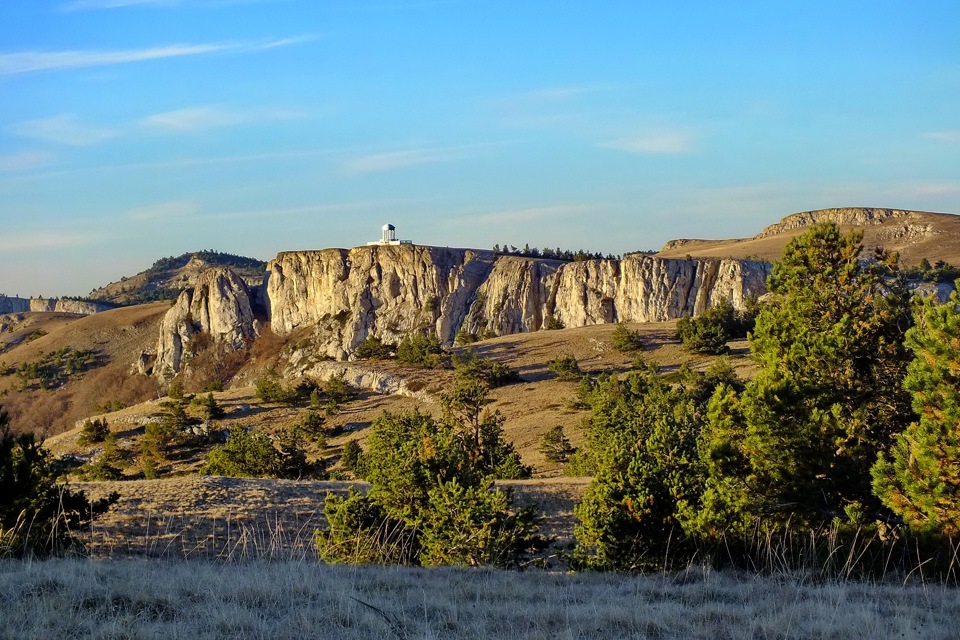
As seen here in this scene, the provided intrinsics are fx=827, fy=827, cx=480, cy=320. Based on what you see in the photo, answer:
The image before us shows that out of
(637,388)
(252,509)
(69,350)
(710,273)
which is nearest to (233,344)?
(69,350)

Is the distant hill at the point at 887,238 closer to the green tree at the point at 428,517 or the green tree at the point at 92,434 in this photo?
the green tree at the point at 92,434

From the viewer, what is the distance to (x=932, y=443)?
1112 cm

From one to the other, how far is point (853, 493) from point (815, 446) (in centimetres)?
98

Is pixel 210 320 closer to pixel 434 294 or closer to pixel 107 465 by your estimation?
pixel 434 294

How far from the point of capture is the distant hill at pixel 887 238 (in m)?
123

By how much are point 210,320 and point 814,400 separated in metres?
110

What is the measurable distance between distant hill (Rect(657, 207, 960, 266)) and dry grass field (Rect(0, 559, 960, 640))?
102661 mm

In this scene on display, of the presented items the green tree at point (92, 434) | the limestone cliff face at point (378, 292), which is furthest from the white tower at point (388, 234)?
the green tree at point (92, 434)

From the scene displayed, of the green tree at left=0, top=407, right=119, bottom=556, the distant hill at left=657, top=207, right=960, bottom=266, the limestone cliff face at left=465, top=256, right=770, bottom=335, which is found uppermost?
the distant hill at left=657, top=207, right=960, bottom=266

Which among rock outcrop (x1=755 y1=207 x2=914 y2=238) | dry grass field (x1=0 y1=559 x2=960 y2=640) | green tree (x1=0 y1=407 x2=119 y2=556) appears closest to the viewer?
dry grass field (x1=0 y1=559 x2=960 y2=640)

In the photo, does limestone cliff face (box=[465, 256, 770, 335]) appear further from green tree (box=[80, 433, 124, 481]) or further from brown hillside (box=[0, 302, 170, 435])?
green tree (box=[80, 433, 124, 481])

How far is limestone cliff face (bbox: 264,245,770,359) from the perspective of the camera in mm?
96312

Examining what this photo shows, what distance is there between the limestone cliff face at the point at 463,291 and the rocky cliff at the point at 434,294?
132 millimetres

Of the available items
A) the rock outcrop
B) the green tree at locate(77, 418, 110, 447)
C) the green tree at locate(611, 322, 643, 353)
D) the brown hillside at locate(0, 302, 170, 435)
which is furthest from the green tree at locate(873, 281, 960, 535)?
the rock outcrop
